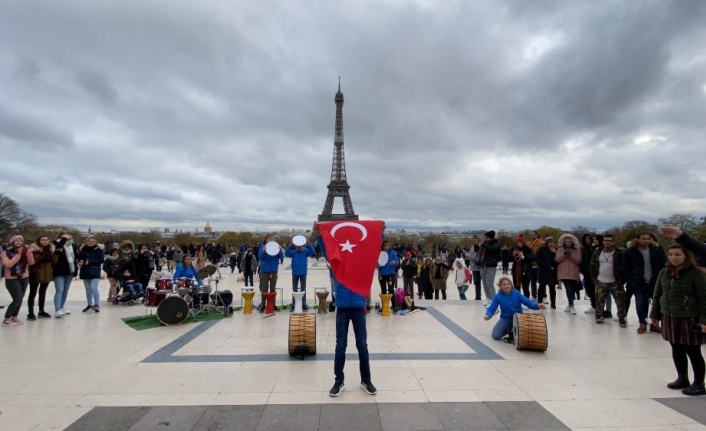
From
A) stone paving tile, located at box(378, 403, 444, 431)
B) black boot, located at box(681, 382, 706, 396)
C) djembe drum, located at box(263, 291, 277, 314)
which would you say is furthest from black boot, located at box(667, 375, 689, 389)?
djembe drum, located at box(263, 291, 277, 314)

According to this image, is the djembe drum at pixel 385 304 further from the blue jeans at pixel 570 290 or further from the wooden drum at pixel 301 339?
the blue jeans at pixel 570 290

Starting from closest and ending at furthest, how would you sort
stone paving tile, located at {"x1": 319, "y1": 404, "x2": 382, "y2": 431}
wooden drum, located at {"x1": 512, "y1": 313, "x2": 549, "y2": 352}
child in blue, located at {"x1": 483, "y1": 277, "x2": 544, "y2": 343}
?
stone paving tile, located at {"x1": 319, "y1": 404, "x2": 382, "y2": 431} → wooden drum, located at {"x1": 512, "y1": 313, "x2": 549, "y2": 352} → child in blue, located at {"x1": 483, "y1": 277, "x2": 544, "y2": 343}

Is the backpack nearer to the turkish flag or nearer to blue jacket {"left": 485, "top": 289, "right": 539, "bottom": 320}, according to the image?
blue jacket {"left": 485, "top": 289, "right": 539, "bottom": 320}

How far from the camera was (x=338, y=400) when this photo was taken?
3875 mm

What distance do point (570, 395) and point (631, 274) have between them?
3.99 metres

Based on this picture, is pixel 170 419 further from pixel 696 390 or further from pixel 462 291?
pixel 462 291

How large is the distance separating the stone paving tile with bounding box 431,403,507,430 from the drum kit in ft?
18.4

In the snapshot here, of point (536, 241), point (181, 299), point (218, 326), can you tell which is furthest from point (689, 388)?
point (181, 299)

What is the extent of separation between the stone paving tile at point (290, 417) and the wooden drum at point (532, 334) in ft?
11.1

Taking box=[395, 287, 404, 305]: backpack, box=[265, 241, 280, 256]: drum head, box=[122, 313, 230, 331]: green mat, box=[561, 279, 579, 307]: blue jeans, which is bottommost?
box=[122, 313, 230, 331]: green mat

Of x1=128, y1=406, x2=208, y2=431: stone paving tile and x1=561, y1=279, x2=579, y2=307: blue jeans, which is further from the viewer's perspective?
x1=561, y1=279, x2=579, y2=307: blue jeans

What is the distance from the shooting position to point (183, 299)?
7.48 m

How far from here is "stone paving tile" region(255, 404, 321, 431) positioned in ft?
10.9

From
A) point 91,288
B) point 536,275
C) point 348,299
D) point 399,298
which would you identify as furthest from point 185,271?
point 536,275
